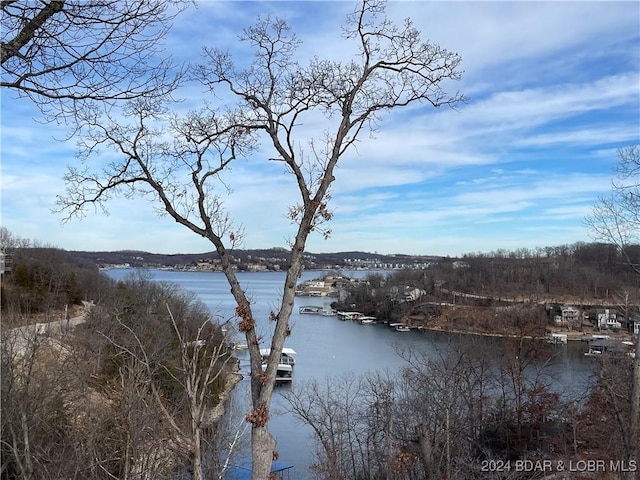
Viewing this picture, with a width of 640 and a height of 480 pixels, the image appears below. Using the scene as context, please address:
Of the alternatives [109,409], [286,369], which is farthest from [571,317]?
[109,409]

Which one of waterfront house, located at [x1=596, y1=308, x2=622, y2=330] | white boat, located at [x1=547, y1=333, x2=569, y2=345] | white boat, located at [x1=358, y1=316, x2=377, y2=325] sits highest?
waterfront house, located at [x1=596, y1=308, x2=622, y2=330]

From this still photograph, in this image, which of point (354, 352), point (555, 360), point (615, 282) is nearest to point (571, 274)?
A: point (615, 282)

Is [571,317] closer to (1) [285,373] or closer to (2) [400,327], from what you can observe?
(2) [400,327]

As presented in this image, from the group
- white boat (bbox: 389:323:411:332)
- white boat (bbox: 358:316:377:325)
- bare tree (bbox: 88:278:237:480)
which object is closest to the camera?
bare tree (bbox: 88:278:237:480)

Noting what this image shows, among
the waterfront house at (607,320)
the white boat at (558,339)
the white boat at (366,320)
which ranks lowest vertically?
the white boat at (366,320)

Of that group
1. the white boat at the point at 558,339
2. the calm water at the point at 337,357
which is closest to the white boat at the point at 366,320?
the calm water at the point at 337,357

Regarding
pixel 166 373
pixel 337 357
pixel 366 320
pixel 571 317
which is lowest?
pixel 366 320

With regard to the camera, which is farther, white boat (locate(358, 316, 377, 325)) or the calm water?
white boat (locate(358, 316, 377, 325))

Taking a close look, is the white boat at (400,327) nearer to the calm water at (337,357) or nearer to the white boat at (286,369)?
the calm water at (337,357)

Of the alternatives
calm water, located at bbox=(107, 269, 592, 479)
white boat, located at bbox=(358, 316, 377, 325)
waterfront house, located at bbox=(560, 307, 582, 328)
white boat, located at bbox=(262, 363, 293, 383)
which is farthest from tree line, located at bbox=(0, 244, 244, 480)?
waterfront house, located at bbox=(560, 307, 582, 328)

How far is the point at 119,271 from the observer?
7462cm

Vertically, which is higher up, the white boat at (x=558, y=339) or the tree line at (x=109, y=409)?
the tree line at (x=109, y=409)

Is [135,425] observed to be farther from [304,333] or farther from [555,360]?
[304,333]

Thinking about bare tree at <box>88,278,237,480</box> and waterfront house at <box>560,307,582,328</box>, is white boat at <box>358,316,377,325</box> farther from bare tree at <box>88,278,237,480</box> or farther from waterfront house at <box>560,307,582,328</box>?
bare tree at <box>88,278,237,480</box>
